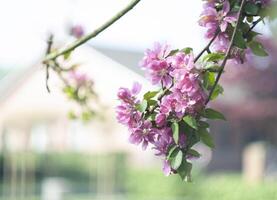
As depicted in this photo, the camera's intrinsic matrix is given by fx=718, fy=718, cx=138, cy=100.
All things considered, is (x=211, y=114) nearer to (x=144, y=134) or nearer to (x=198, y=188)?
(x=144, y=134)

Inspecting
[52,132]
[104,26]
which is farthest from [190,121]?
[52,132]

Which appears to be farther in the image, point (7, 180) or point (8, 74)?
point (8, 74)

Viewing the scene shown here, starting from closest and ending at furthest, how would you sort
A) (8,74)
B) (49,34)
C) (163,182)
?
(49,34)
(163,182)
(8,74)

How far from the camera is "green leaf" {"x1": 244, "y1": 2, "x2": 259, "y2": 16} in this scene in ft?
4.99

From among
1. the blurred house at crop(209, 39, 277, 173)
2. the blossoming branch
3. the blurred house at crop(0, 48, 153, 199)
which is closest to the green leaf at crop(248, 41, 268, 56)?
the blossoming branch

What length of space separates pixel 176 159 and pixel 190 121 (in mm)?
83

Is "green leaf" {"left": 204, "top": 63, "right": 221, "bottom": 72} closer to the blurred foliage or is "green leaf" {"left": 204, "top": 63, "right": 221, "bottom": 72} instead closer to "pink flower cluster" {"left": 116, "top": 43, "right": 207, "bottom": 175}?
"pink flower cluster" {"left": 116, "top": 43, "right": 207, "bottom": 175}

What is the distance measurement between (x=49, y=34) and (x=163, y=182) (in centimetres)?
1332

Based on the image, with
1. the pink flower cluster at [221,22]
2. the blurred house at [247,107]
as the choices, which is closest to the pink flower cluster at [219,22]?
the pink flower cluster at [221,22]

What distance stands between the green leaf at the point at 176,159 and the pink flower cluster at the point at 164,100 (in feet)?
0.04

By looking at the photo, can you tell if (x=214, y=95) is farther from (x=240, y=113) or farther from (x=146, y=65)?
(x=240, y=113)

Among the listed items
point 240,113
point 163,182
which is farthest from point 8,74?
point 163,182

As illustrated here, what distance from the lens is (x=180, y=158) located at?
1.43 meters

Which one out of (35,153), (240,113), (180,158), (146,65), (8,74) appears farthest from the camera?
(8,74)
